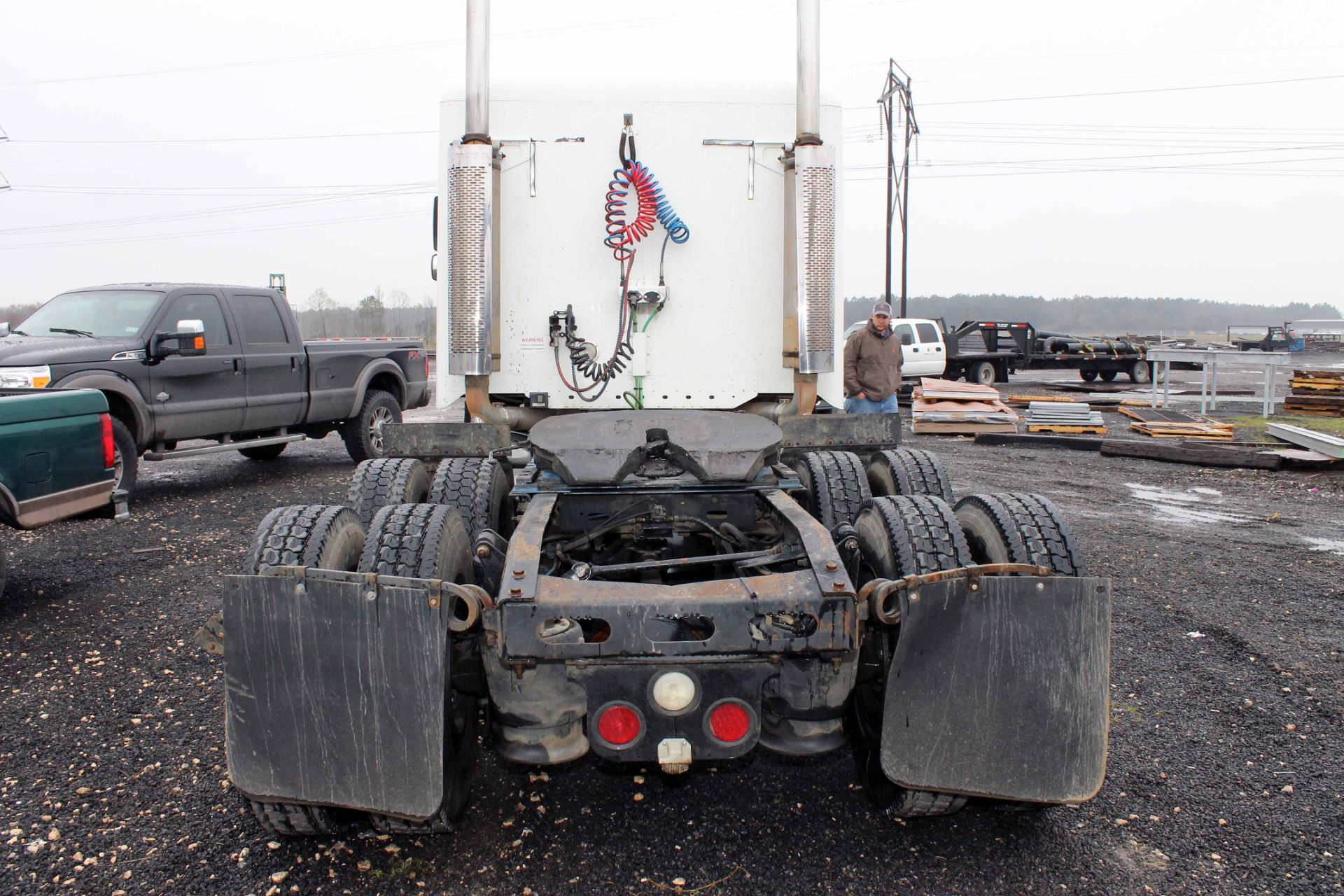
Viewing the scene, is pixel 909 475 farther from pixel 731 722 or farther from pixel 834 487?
pixel 731 722

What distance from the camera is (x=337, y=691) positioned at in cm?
261

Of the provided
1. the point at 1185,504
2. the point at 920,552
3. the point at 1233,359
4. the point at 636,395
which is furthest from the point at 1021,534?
the point at 1233,359

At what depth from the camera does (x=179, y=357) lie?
29.3 feet

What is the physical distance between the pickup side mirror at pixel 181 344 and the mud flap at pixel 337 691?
685 centimetres

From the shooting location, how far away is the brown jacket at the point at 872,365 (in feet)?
31.4

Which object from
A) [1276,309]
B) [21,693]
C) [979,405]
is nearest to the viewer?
[21,693]

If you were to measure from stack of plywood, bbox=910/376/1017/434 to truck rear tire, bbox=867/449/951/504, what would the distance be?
402 inches

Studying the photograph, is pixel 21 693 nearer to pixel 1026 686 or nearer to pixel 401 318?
pixel 1026 686

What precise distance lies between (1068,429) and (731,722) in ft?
43.2

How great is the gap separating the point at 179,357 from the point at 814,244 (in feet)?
22.1

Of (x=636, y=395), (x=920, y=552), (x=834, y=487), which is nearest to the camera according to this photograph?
(x=920, y=552)

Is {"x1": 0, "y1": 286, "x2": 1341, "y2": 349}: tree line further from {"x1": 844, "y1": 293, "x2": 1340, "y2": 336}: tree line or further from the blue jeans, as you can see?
the blue jeans

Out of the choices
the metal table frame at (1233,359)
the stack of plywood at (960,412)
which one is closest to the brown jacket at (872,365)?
the stack of plywood at (960,412)

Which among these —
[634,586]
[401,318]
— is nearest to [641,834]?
[634,586]
